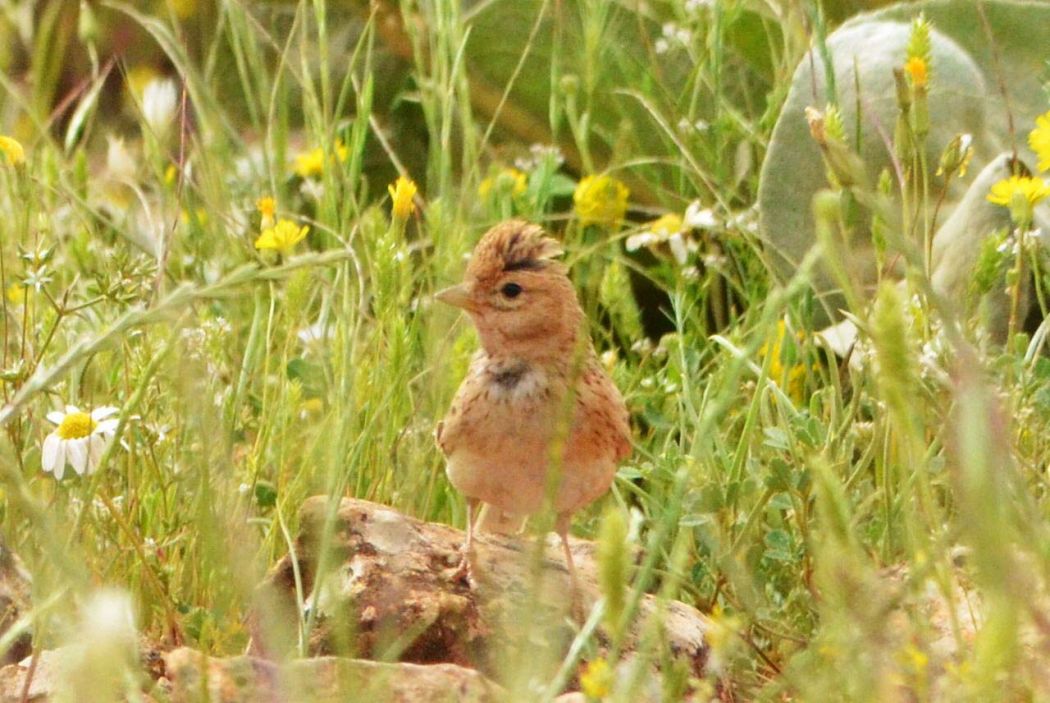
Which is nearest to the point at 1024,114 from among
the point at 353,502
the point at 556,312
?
the point at 556,312

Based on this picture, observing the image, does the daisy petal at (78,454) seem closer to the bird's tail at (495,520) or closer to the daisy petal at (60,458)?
the daisy petal at (60,458)

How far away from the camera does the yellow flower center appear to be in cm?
249

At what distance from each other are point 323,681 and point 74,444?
2.49ft

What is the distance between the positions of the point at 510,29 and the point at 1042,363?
217 centimetres

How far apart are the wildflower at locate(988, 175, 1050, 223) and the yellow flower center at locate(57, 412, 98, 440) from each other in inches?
52.9

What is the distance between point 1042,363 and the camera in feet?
8.61

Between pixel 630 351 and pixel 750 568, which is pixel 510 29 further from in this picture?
pixel 750 568

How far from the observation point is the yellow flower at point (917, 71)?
88.9 inches

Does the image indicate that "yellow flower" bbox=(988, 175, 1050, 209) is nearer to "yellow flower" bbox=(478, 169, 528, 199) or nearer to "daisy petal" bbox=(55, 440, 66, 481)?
"yellow flower" bbox=(478, 169, 528, 199)

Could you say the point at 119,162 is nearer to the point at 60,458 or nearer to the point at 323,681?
the point at 60,458

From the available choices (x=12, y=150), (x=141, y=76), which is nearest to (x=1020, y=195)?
(x=12, y=150)

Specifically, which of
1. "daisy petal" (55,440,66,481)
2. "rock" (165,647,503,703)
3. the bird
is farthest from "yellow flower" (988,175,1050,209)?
"daisy petal" (55,440,66,481)

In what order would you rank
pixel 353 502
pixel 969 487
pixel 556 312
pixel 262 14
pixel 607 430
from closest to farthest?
pixel 969 487 → pixel 353 502 → pixel 607 430 → pixel 556 312 → pixel 262 14

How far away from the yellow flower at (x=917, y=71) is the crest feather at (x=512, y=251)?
2.43ft
